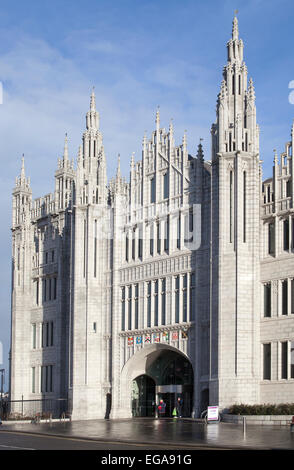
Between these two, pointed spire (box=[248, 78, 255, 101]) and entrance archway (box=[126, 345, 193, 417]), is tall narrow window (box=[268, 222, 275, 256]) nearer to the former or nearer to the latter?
pointed spire (box=[248, 78, 255, 101])

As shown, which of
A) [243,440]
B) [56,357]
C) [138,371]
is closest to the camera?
[243,440]

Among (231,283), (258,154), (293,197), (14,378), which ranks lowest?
(14,378)

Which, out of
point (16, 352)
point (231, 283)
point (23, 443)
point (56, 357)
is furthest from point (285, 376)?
A: point (16, 352)

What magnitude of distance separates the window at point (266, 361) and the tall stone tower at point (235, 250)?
737 mm

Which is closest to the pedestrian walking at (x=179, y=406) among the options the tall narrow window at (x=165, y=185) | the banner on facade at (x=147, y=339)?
the banner on facade at (x=147, y=339)

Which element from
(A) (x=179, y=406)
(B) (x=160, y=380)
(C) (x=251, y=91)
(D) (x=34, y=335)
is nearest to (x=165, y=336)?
(A) (x=179, y=406)

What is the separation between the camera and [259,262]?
50.7 meters

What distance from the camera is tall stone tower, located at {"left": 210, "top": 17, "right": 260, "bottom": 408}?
48.8 meters

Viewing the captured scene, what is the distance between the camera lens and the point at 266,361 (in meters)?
50.0

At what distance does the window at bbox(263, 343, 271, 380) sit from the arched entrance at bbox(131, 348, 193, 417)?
8588 mm

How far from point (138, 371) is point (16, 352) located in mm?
15768

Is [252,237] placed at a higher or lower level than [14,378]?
higher

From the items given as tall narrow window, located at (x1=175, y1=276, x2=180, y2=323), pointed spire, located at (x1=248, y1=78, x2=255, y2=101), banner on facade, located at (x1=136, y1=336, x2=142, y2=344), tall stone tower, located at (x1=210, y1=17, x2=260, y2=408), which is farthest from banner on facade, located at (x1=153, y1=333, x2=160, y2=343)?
pointed spire, located at (x1=248, y1=78, x2=255, y2=101)
